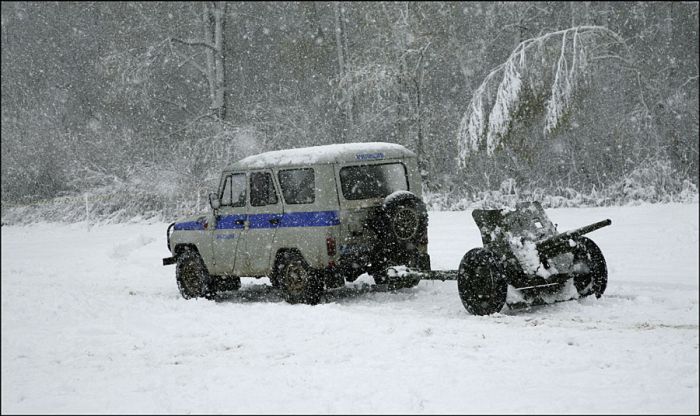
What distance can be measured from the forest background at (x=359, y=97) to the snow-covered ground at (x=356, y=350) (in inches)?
235

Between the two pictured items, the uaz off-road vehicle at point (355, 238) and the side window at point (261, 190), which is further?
the side window at point (261, 190)

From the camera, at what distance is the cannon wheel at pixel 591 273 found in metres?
10.0

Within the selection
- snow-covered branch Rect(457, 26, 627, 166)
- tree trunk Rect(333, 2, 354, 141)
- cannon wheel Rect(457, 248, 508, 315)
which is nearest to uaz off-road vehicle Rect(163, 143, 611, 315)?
cannon wheel Rect(457, 248, 508, 315)

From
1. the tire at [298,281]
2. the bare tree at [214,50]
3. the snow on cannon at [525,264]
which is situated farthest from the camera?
the bare tree at [214,50]

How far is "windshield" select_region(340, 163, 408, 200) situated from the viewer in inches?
431

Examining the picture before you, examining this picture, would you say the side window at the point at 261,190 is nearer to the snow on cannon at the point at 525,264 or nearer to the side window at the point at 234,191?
the side window at the point at 234,191

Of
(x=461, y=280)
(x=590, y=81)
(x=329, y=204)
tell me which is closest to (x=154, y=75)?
(x=590, y=81)

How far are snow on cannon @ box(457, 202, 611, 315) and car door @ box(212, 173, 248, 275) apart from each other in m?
3.75

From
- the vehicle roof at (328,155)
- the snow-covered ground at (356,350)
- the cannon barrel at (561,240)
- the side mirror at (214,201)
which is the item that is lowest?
the snow-covered ground at (356,350)

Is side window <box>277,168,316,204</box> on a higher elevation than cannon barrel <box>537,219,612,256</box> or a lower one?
higher

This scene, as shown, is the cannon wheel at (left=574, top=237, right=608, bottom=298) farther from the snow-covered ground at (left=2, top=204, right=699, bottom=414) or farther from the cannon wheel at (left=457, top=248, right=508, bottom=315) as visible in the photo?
the cannon wheel at (left=457, top=248, right=508, bottom=315)

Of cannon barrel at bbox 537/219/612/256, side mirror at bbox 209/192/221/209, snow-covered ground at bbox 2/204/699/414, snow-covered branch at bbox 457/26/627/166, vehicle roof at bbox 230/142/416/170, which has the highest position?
snow-covered branch at bbox 457/26/627/166

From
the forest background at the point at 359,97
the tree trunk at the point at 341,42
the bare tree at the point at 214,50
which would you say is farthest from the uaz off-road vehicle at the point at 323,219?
the bare tree at the point at 214,50

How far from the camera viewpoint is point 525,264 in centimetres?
945
